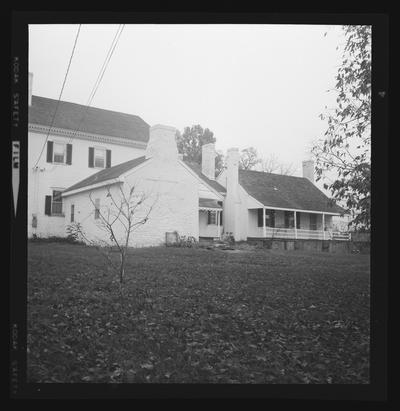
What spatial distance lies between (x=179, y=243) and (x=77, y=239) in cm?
108

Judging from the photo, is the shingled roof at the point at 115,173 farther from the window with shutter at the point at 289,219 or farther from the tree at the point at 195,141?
the window with shutter at the point at 289,219

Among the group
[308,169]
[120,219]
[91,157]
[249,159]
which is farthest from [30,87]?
[308,169]

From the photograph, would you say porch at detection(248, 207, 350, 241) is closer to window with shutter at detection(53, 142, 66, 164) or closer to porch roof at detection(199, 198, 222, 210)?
porch roof at detection(199, 198, 222, 210)

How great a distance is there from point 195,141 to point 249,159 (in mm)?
589

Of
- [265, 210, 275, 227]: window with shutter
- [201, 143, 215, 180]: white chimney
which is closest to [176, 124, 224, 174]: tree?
[201, 143, 215, 180]: white chimney

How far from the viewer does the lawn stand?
9.92 ft

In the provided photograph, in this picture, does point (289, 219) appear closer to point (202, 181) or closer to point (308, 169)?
point (308, 169)

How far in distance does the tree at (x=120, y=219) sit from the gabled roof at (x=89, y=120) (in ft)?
1.92

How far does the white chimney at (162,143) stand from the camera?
387cm

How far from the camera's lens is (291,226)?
505cm

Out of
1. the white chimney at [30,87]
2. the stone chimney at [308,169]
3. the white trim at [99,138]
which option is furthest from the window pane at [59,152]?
the stone chimney at [308,169]
